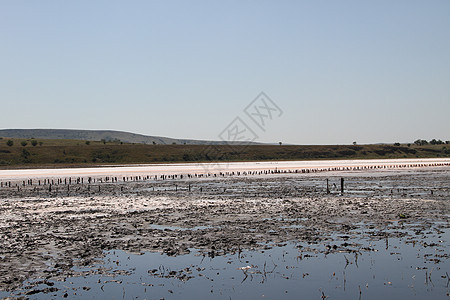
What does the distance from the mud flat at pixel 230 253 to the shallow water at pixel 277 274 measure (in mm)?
30

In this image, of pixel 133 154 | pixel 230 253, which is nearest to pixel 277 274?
pixel 230 253

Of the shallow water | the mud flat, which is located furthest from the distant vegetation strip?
the shallow water

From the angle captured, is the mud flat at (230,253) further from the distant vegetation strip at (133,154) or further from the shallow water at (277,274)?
the distant vegetation strip at (133,154)

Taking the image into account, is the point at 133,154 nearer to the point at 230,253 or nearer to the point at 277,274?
the point at 230,253

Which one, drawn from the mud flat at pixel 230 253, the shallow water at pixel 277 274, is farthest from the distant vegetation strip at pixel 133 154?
the shallow water at pixel 277 274

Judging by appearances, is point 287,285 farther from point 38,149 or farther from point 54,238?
point 38,149

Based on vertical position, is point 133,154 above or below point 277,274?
above

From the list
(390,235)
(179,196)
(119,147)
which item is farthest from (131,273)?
(119,147)

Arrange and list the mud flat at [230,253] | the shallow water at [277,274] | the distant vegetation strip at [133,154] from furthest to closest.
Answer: the distant vegetation strip at [133,154]
the mud flat at [230,253]
the shallow water at [277,274]

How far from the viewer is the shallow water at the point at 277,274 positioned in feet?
44.6

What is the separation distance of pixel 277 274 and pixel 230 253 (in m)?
3.13

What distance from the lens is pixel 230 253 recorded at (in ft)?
59.7

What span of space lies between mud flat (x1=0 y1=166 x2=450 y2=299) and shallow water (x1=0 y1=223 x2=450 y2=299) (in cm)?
3

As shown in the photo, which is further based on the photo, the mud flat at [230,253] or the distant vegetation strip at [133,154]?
the distant vegetation strip at [133,154]
